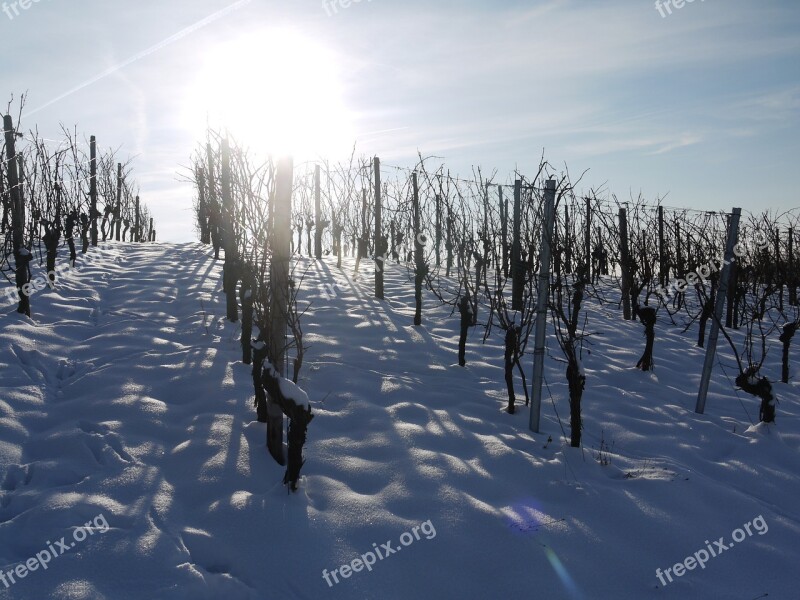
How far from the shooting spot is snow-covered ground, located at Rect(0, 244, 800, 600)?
8.84 feet

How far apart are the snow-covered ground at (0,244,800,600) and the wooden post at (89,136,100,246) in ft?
31.7

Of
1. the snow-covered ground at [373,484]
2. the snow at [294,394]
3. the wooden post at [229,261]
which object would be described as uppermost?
the wooden post at [229,261]

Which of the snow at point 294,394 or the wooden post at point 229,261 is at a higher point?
the wooden post at point 229,261

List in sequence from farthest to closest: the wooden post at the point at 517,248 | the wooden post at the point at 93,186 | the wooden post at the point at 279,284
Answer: the wooden post at the point at 93,186
the wooden post at the point at 517,248
the wooden post at the point at 279,284

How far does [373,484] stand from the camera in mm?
3418

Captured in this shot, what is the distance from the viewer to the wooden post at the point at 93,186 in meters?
14.8

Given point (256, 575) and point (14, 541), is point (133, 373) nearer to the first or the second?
point (14, 541)

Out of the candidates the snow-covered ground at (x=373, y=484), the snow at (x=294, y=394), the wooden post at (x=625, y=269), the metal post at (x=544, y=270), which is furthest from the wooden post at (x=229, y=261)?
the wooden post at (x=625, y=269)

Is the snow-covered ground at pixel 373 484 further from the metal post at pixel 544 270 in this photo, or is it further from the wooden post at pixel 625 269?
the wooden post at pixel 625 269

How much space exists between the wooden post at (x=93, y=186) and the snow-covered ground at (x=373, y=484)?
31.7 ft

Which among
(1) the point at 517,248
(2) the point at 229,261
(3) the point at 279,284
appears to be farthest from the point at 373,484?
(1) the point at 517,248

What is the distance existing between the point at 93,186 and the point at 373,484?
14936 mm

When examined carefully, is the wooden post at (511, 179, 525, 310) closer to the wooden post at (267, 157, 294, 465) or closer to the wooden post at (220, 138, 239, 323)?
the wooden post at (220, 138, 239, 323)

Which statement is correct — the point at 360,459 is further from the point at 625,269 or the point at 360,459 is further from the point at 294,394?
the point at 625,269
